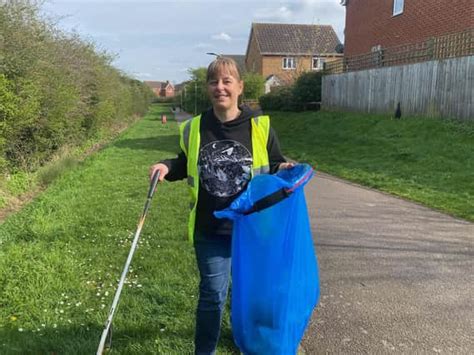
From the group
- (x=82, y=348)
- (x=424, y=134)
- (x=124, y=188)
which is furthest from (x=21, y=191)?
(x=424, y=134)

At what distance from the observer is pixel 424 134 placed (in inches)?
484

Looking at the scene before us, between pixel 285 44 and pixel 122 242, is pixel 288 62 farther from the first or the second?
pixel 122 242

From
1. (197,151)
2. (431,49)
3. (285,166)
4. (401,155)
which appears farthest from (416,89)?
(197,151)

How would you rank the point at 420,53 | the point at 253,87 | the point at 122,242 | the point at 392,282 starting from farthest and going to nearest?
the point at 253,87 → the point at 420,53 → the point at 122,242 → the point at 392,282

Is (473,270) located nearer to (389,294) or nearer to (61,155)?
(389,294)

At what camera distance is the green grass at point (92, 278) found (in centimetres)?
325

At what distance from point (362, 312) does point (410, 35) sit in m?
18.6

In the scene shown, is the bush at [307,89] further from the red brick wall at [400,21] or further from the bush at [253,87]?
the bush at [253,87]

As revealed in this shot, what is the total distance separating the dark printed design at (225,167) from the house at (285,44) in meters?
43.6

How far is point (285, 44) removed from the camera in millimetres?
46938

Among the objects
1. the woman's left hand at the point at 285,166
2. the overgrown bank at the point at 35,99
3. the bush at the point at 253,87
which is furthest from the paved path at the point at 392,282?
the bush at the point at 253,87

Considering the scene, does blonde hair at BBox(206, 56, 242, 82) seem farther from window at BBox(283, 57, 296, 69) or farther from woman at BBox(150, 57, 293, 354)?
window at BBox(283, 57, 296, 69)

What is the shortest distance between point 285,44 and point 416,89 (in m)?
34.0

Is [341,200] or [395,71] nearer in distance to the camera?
[341,200]
